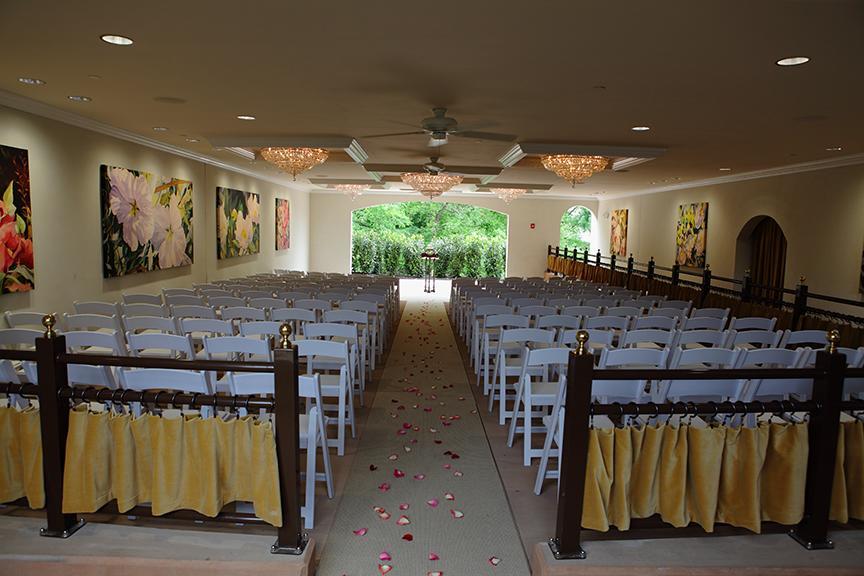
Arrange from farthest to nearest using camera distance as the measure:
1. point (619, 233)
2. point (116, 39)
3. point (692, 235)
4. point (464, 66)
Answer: point (619, 233)
point (692, 235)
point (464, 66)
point (116, 39)

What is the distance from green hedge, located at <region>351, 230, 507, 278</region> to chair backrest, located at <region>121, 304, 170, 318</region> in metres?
15.3

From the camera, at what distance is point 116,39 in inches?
155

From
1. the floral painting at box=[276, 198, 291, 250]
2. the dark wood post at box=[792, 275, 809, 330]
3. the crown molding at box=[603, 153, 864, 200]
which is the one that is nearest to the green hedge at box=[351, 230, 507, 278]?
the floral painting at box=[276, 198, 291, 250]

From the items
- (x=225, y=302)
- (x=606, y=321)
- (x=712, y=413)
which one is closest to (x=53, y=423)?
(x=712, y=413)

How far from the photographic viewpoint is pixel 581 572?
2600 millimetres

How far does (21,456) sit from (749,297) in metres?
9.00

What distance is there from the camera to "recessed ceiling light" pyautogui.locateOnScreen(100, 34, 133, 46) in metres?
3.88

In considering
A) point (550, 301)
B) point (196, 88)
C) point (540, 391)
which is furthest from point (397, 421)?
point (196, 88)

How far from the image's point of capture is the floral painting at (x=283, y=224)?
54.4 feet

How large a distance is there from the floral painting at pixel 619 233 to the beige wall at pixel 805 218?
10.7ft

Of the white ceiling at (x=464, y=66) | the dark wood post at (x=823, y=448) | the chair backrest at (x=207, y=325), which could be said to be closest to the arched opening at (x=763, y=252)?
the white ceiling at (x=464, y=66)

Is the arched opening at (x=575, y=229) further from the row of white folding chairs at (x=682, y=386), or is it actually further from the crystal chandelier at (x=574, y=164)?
the row of white folding chairs at (x=682, y=386)

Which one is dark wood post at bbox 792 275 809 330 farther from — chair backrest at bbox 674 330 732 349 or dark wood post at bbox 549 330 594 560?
dark wood post at bbox 549 330 594 560

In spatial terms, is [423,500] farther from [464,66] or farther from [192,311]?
[192,311]
